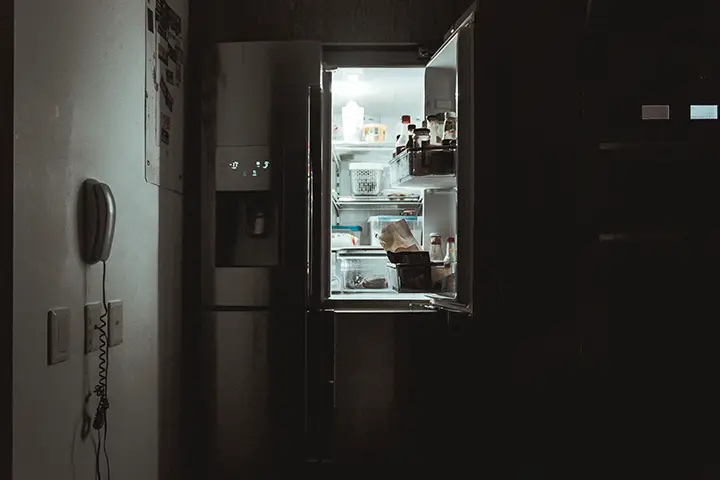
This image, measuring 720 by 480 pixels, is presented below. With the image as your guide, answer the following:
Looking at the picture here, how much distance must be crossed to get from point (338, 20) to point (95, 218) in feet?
4.18

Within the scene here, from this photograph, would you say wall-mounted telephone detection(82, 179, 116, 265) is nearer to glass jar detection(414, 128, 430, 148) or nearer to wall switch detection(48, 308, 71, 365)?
wall switch detection(48, 308, 71, 365)

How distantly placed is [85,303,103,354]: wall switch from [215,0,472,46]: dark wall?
1.22 meters

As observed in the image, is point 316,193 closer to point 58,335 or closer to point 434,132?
point 434,132

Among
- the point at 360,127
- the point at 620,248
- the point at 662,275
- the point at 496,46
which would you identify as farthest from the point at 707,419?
the point at 360,127

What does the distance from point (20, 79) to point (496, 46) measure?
1142 mm

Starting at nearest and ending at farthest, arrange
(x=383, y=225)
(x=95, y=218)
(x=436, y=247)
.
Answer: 1. (x=95, y=218)
2. (x=436, y=247)
3. (x=383, y=225)

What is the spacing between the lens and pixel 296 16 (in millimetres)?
2266

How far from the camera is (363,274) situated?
2.63 m

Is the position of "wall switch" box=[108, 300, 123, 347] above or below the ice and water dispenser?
below

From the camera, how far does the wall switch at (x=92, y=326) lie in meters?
1.35

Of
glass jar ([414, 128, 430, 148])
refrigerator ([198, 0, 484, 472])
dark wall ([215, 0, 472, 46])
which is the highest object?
dark wall ([215, 0, 472, 46])

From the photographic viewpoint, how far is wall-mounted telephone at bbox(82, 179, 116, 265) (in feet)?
4.37

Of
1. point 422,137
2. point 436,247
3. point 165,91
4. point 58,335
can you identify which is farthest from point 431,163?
point 58,335

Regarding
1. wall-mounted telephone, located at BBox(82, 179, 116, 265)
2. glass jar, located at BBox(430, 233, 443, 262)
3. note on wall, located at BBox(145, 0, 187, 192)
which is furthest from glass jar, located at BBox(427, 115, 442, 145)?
wall-mounted telephone, located at BBox(82, 179, 116, 265)
